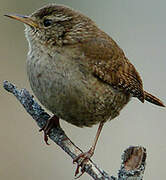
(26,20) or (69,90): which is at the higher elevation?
(26,20)

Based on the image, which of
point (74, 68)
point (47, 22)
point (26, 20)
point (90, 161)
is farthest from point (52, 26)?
point (90, 161)

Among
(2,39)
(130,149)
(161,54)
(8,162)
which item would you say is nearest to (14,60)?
(2,39)

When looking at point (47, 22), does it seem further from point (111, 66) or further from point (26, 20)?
point (111, 66)

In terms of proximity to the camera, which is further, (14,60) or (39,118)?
(14,60)

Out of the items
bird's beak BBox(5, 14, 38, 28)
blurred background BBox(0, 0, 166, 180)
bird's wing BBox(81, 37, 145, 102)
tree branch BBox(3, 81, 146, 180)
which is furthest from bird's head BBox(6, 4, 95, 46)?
blurred background BBox(0, 0, 166, 180)

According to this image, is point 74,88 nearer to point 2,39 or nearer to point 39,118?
point 39,118

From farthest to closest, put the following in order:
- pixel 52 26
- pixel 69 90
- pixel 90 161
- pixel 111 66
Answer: pixel 111 66 → pixel 52 26 → pixel 69 90 → pixel 90 161

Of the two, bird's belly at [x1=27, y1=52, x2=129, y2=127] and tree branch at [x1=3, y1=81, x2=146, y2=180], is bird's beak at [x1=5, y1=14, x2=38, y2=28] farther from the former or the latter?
tree branch at [x1=3, y1=81, x2=146, y2=180]
